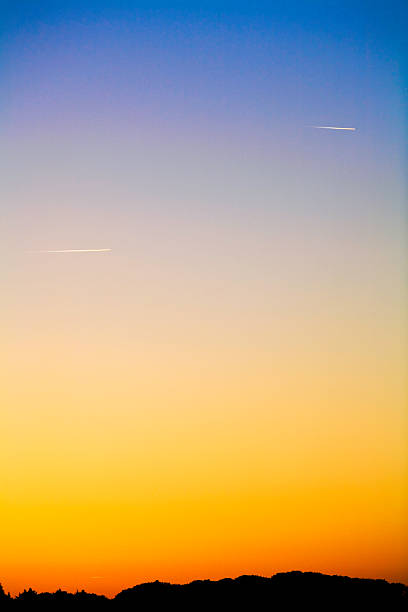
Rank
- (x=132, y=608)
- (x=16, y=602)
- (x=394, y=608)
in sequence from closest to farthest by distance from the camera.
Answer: (x=16, y=602) < (x=394, y=608) < (x=132, y=608)

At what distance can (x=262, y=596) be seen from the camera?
11244cm

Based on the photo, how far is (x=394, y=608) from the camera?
102 meters

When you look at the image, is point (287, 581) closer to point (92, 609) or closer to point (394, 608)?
point (394, 608)

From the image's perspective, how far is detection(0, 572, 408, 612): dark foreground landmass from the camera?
105 meters

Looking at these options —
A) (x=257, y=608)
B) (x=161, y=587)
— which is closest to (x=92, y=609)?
(x=161, y=587)

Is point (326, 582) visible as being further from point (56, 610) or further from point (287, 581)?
point (56, 610)

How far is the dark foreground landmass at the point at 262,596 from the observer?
104938 millimetres

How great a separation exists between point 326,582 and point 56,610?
1631 inches

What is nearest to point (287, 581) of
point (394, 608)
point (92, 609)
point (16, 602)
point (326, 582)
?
point (326, 582)

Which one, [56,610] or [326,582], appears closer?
[56,610]

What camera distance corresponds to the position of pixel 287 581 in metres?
116

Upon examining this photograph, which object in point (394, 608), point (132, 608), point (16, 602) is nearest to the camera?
point (16, 602)

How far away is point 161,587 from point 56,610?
22.0 m

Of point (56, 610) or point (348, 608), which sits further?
point (348, 608)
